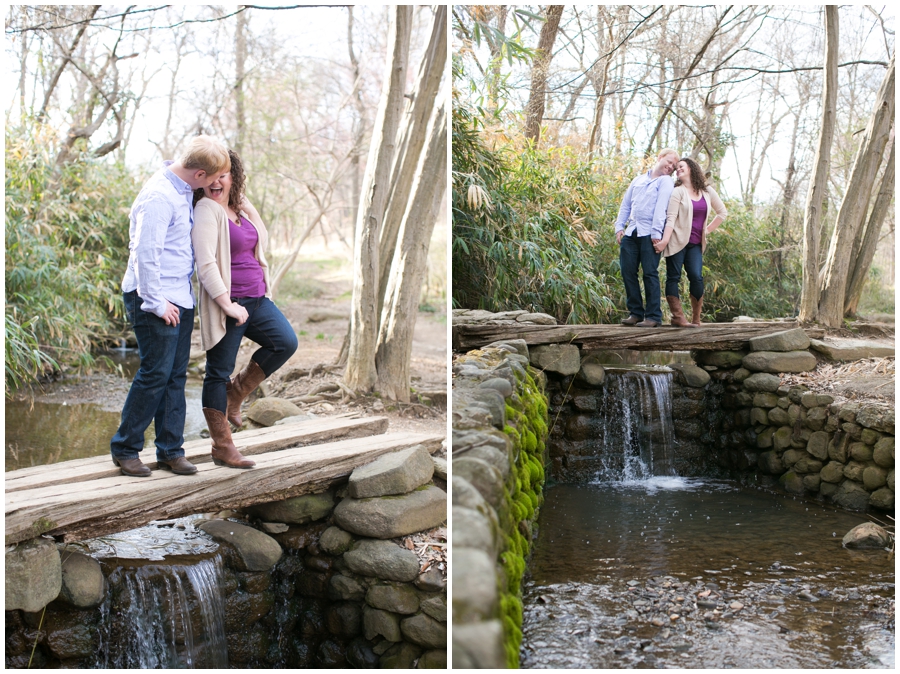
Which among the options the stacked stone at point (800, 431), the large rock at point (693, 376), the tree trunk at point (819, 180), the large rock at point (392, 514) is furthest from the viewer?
the tree trunk at point (819, 180)

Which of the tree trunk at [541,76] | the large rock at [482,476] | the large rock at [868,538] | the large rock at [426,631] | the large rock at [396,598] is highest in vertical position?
the tree trunk at [541,76]

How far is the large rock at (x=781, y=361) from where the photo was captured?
5285mm

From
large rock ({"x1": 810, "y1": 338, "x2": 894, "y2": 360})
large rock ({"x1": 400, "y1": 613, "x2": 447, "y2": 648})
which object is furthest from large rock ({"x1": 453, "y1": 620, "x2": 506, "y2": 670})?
large rock ({"x1": 810, "y1": 338, "x2": 894, "y2": 360})

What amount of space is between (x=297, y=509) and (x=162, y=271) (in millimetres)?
1402

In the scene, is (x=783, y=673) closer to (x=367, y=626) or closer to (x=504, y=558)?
(x=504, y=558)

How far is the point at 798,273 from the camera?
9312 millimetres

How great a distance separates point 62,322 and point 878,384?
6.69 m

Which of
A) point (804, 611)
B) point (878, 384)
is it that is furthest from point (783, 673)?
point (878, 384)

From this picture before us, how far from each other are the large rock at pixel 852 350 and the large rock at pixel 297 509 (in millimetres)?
3868

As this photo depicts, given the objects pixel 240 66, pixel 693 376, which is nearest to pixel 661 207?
pixel 693 376

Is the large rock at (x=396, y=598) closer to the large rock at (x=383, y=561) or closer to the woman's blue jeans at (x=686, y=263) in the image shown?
the large rock at (x=383, y=561)

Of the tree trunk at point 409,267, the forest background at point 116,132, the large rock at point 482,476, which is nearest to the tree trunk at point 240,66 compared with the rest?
the forest background at point 116,132

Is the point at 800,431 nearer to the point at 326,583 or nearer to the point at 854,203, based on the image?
the point at 854,203

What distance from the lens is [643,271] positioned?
16.1 ft
